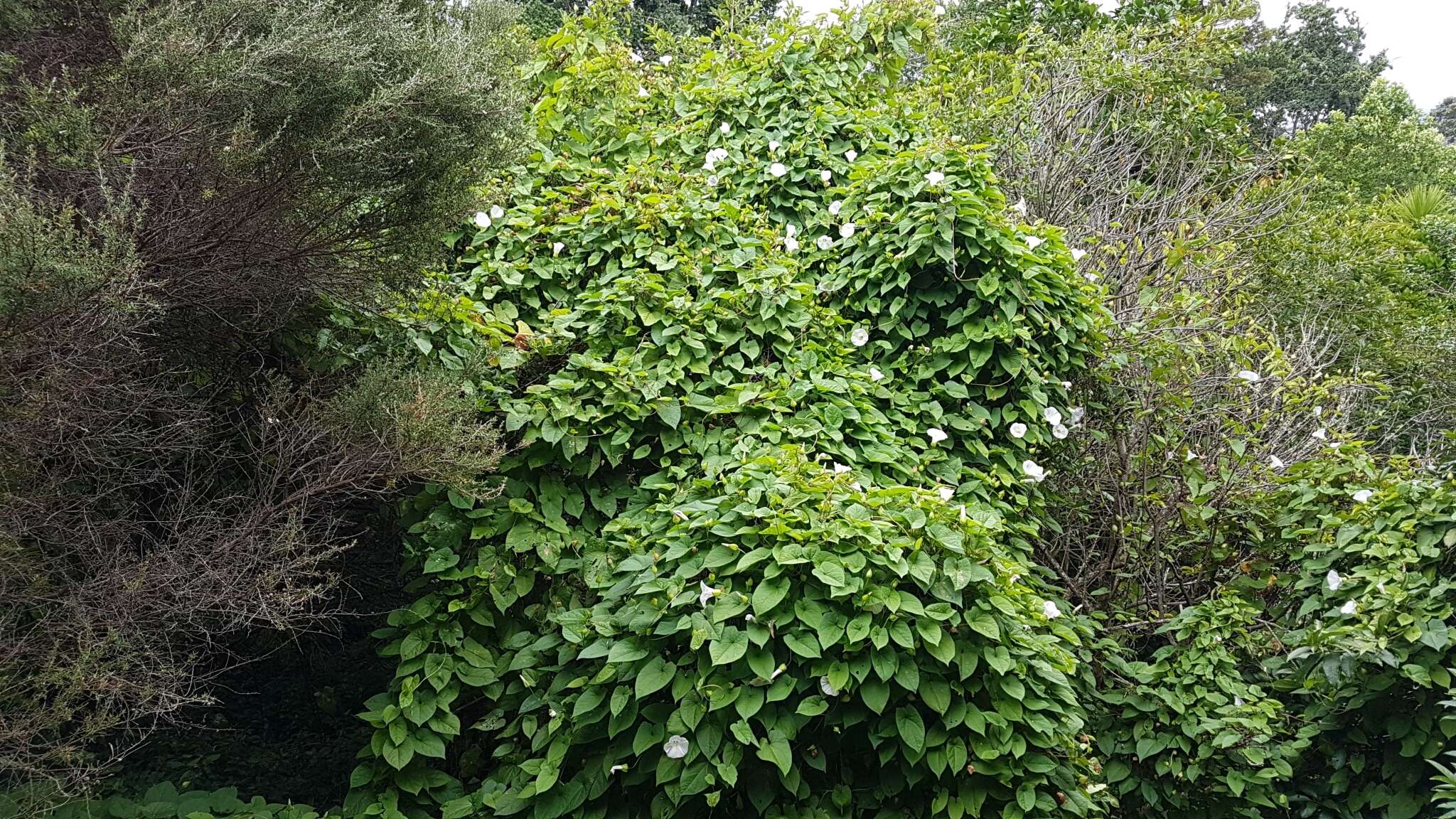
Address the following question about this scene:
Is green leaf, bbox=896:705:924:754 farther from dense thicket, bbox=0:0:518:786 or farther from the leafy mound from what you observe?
dense thicket, bbox=0:0:518:786

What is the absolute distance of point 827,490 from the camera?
2561 millimetres

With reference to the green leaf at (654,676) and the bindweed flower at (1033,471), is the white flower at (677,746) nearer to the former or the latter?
the green leaf at (654,676)

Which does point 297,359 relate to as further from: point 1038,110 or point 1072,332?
point 1038,110

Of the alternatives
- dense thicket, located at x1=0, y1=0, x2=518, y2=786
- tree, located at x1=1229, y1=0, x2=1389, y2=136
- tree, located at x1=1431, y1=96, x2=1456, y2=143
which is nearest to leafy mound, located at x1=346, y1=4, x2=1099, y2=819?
dense thicket, located at x1=0, y1=0, x2=518, y2=786

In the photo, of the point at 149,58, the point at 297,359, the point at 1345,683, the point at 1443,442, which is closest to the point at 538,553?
the point at 297,359

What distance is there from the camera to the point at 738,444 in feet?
9.84

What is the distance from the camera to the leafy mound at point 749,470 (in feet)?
7.89

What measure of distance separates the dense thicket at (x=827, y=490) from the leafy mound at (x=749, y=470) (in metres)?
0.02

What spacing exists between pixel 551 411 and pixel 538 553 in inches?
18.4

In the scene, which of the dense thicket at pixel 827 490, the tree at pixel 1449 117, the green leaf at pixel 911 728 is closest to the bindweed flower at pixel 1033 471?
the dense thicket at pixel 827 490

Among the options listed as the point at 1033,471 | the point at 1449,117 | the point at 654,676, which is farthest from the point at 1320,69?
the point at 654,676

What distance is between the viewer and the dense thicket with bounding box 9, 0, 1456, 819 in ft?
7.98

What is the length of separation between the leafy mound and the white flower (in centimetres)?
1

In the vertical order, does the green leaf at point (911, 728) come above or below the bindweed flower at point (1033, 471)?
below
